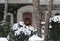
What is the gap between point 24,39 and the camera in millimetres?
8219

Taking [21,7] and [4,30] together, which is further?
[21,7]

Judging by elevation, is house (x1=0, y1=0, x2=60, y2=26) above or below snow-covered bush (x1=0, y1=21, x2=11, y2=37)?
below

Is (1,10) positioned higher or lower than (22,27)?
lower

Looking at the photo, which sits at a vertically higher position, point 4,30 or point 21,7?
point 4,30

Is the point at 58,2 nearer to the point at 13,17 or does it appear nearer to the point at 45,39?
the point at 13,17

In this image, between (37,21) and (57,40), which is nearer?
(57,40)

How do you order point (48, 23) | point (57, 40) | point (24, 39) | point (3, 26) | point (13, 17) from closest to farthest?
1. point (24, 39)
2. point (57, 40)
3. point (48, 23)
4. point (3, 26)
5. point (13, 17)

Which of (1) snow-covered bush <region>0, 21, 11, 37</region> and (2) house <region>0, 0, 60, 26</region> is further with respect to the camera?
(2) house <region>0, 0, 60, 26</region>

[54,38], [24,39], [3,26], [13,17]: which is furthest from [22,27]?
[13,17]

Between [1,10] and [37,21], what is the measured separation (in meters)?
12.8

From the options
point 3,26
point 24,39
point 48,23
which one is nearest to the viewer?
point 24,39

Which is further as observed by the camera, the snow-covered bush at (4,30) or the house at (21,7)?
the house at (21,7)

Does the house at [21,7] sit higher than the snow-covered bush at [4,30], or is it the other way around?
the snow-covered bush at [4,30]

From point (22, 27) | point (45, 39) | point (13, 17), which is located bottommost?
point (13, 17)
